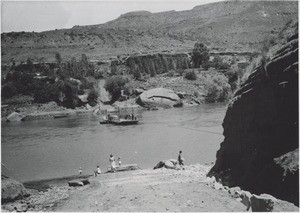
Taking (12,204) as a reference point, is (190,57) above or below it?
above

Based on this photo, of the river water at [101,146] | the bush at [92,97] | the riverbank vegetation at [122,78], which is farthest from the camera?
the bush at [92,97]

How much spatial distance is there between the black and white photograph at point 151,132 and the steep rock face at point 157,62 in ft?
1.30

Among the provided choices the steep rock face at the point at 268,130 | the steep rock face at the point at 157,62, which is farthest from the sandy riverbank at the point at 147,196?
the steep rock face at the point at 157,62

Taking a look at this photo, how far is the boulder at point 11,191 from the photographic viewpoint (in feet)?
69.8

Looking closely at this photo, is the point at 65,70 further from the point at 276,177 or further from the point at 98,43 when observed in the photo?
the point at 276,177

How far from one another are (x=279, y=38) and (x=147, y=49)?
120172 mm

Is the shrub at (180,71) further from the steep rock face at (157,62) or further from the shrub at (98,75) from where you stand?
the shrub at (98,75)

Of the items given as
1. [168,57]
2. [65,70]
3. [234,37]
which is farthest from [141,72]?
[234,37]

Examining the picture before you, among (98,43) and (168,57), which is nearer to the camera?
(168,57)

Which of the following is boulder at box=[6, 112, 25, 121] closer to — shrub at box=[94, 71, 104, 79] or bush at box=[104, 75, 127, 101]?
bush at box=[104, 75, 127, 101]

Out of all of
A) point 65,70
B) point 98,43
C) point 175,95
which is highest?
point 98,43

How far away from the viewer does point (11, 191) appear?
21.8 m

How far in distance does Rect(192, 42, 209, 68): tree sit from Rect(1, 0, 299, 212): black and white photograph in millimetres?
338

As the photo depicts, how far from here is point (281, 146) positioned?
1552cm
